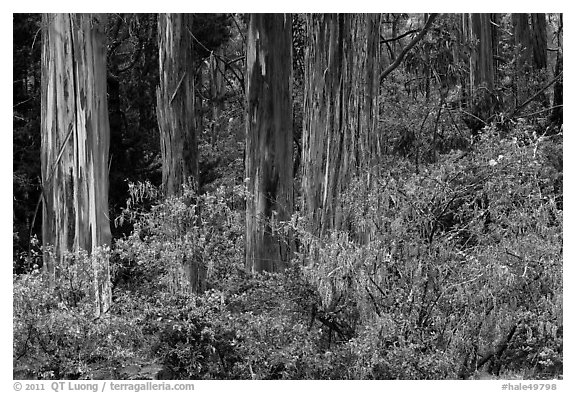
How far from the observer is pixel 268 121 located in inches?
460

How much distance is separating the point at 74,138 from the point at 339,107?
3.09 meters

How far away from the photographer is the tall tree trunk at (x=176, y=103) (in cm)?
1367

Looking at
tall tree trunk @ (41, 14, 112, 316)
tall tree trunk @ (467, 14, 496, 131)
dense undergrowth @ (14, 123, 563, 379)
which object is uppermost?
tall tree trunk @ (467, 14, 496, 131)

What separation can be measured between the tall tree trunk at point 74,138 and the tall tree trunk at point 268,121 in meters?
2.12

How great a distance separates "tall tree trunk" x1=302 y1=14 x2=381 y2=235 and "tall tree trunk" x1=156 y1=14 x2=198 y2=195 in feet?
11.8

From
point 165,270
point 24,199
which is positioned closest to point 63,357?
point 165,270

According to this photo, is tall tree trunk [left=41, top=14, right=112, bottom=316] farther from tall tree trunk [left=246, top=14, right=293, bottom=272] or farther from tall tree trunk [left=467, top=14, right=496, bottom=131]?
tall tree trunk [left=467, top=14, right=496, bottom=131]

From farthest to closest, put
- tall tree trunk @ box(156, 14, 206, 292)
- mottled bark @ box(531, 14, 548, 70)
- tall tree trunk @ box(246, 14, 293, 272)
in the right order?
mottled bark @ box(531, 14, 548, 70) → tall tree trunk @ box(156, 14, 206, 292) → tall tree trunk @ box(246, 14, 293, 272)

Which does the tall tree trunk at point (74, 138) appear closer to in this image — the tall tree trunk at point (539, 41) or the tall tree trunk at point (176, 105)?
the tall tree trunk at point (176, 105)

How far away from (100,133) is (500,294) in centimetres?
504

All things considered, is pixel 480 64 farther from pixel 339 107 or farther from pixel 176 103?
pixel 339 107

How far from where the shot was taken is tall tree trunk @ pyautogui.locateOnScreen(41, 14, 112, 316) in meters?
10.1

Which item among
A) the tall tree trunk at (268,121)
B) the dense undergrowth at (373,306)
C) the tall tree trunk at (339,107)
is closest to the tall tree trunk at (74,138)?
the dense undergrowth at (373,306)

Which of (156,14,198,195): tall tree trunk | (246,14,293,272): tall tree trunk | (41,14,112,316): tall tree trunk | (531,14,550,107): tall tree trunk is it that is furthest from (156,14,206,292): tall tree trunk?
(531,14,550,107): tall tree trunk
